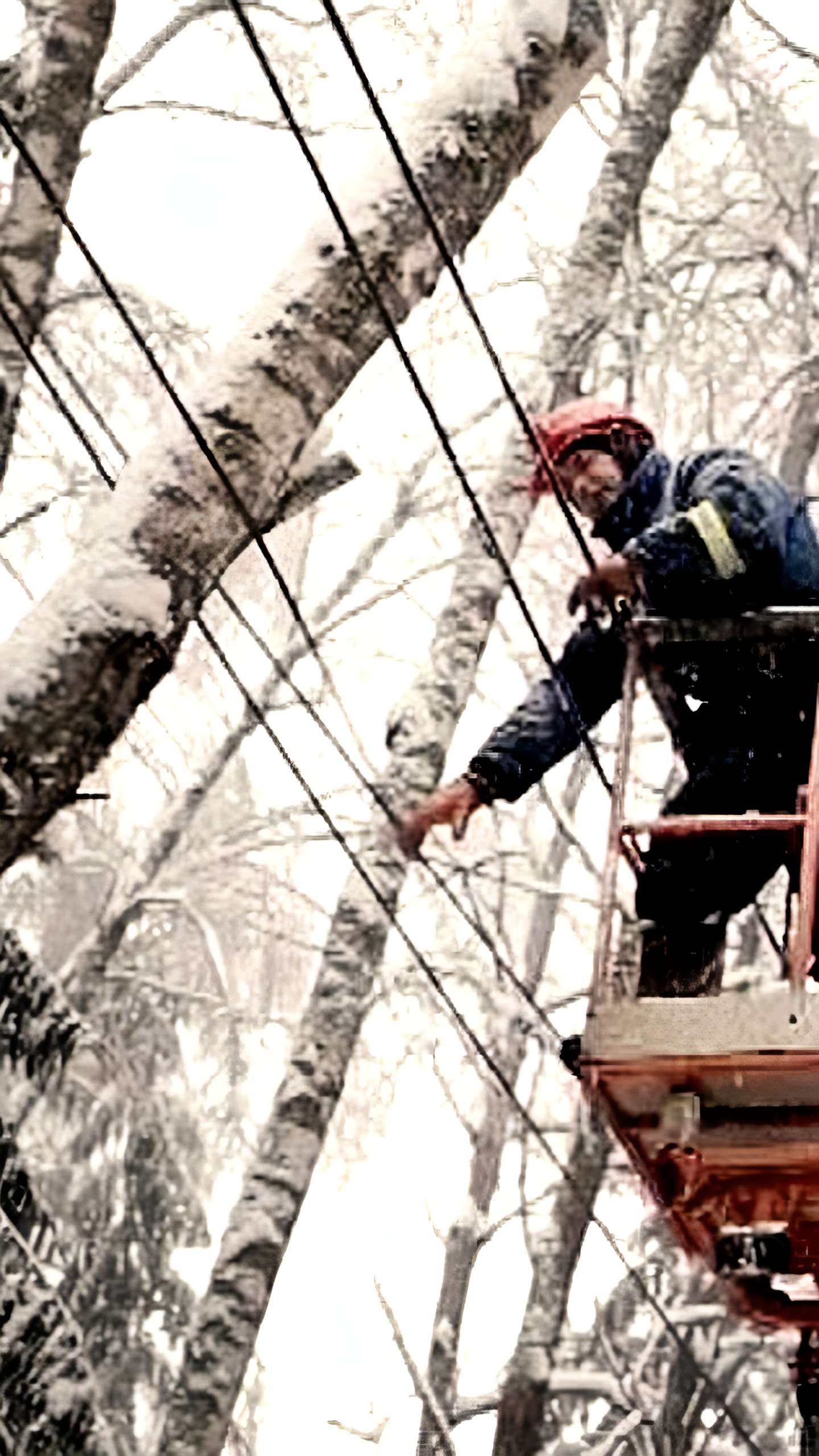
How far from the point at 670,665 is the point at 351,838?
791 centimetres

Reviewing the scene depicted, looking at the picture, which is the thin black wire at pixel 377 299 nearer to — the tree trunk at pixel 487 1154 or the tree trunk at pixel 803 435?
the tree trunk at pixel 803 435

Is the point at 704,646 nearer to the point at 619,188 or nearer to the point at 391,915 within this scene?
the point at 391,915

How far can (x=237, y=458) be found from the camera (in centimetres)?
382

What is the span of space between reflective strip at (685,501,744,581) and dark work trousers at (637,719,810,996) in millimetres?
431

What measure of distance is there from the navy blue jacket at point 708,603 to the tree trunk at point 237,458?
82 centimetres

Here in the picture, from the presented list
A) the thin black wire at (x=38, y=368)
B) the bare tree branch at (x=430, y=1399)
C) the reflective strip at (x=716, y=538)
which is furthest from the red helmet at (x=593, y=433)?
the bare tree branch at (x=430, y=1399)

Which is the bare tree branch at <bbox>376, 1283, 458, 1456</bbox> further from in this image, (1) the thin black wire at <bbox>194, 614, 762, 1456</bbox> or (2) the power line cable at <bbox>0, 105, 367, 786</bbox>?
(2) the power line cable at <bbox>0, 105, 367, 786</bbox>

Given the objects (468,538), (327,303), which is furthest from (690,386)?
(327,303)

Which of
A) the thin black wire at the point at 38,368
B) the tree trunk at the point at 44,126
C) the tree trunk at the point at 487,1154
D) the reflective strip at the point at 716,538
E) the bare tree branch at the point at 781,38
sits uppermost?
the bare tree branch at the point at 781,38

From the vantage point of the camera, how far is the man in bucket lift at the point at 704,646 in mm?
4789

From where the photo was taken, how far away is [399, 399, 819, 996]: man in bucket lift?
189 inches

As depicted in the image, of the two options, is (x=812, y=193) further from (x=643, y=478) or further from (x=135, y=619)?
(x=135, y=619)

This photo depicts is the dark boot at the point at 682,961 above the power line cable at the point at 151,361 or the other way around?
above

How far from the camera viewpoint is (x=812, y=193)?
540 inches
